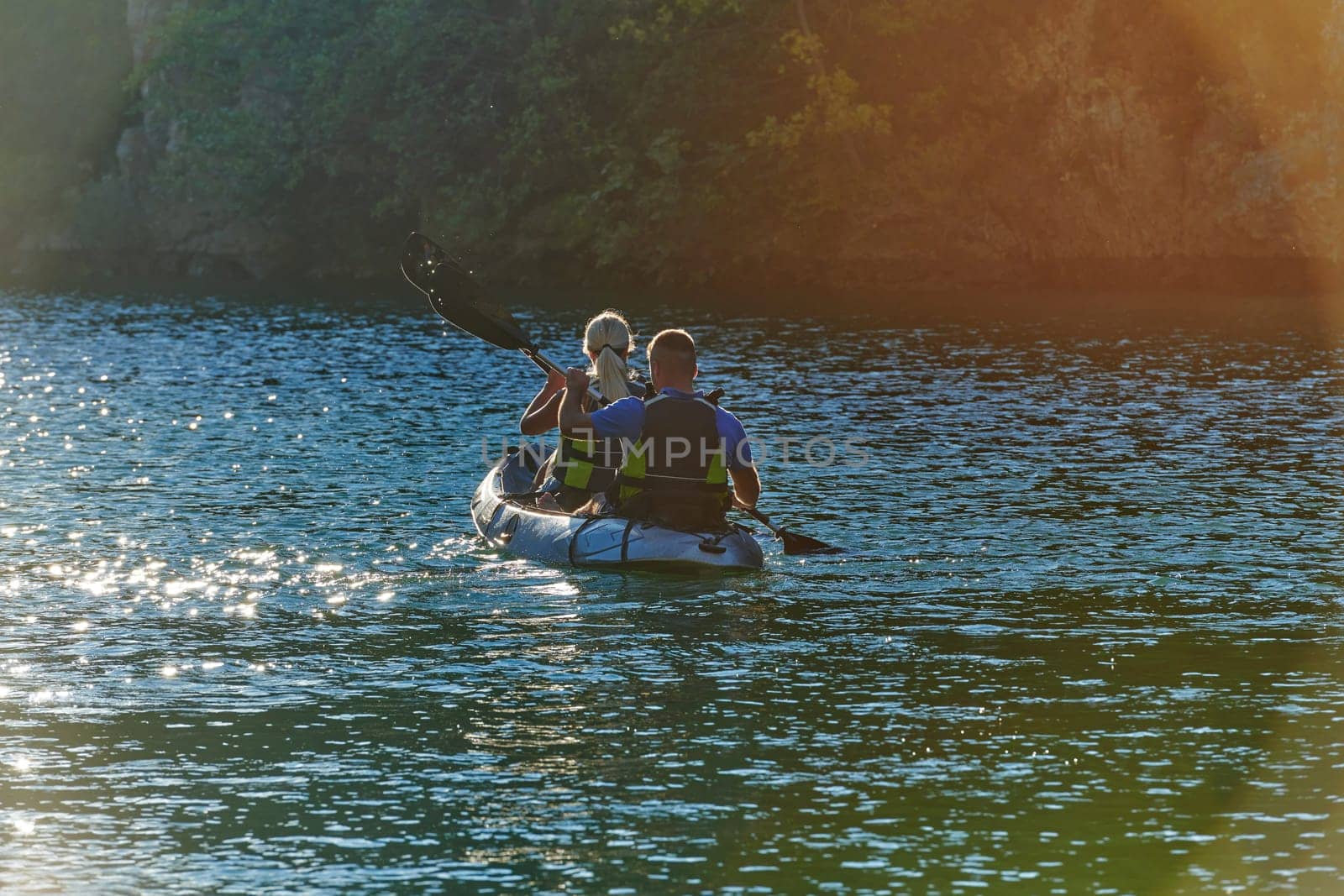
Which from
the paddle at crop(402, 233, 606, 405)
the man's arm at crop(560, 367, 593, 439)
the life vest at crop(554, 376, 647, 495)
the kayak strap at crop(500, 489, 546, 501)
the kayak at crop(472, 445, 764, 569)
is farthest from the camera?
the paddle at crop(402, 233, 606, 405)

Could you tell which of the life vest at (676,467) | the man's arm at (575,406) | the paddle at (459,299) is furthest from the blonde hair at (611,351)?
the paddle at (459,299)

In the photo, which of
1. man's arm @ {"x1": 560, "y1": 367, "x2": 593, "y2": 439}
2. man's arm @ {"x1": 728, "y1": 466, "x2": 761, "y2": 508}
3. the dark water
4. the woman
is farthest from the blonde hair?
the dark water

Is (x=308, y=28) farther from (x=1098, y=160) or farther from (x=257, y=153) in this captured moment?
(x=1098, y=160)

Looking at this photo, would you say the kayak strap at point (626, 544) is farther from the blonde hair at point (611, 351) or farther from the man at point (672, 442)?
the blonde hair at point (611, 351)

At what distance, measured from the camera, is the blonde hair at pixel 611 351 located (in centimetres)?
1327

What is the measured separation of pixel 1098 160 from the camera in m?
49.3

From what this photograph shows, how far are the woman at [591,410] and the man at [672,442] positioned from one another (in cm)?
38

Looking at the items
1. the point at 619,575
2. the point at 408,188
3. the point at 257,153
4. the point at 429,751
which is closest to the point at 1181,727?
the point at 429,751

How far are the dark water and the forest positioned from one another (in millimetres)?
28376

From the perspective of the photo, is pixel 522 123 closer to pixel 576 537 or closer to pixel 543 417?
pixel 543 417

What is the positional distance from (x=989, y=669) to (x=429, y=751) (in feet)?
11.1

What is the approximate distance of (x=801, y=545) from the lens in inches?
556

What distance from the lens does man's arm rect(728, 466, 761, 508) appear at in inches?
512

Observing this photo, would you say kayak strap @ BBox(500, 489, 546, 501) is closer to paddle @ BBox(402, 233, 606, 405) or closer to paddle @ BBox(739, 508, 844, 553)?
paddle @ BBox(739, 508, 844, 553)
